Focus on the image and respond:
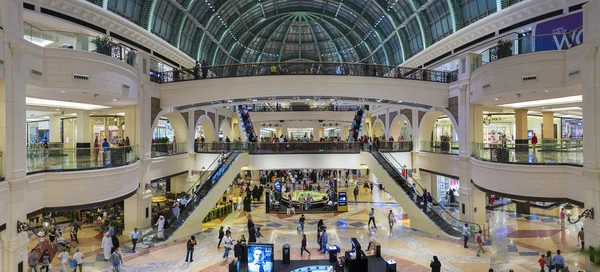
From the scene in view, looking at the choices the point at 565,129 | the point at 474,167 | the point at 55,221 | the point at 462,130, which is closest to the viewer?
the point at 474,167

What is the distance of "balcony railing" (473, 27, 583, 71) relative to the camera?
36.6 ft

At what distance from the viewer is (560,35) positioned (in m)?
11.5

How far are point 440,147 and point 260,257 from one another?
44.2 ft

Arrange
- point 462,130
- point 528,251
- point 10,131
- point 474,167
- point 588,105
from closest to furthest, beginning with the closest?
point 10,131 < point 588,105 < point 528,251 < point 474,167 < point 462,130

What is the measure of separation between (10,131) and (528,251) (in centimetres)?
1799

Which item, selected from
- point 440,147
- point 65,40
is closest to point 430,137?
point 440,147

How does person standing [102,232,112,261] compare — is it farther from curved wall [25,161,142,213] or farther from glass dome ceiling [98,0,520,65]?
glass dome ceiling [98,0,520,65]

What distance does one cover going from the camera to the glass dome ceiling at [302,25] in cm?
1994

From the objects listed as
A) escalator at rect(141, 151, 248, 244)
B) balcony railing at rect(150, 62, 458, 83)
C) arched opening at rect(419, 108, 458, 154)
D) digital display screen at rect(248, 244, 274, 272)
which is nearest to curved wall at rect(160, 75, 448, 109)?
balcony railing at rect(150, 62, 458, 83)

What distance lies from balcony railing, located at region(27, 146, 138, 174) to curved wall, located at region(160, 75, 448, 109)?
516 centimetres

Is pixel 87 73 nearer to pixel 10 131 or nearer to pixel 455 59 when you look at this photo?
pixel 10 131

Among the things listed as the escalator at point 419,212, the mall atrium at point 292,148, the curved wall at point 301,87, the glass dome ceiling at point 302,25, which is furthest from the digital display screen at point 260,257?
the glass dome ceiling at point 302,25

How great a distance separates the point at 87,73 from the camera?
38.0 ft

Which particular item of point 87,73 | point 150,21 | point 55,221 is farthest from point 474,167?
point 55,221
